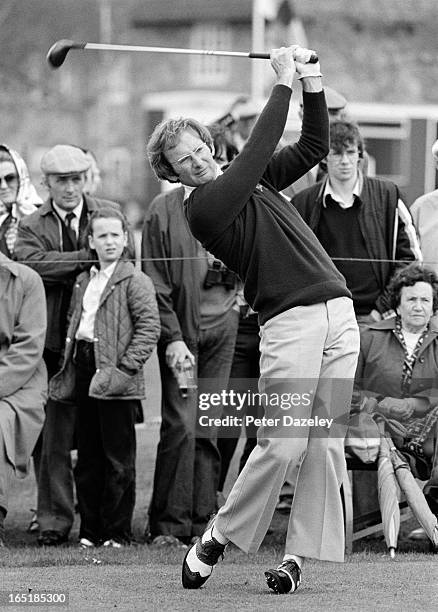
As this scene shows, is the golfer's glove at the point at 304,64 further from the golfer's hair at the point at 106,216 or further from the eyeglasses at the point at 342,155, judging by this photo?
the golfer's hair at the point at 106,216

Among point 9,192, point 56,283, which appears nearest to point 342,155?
point 56,283

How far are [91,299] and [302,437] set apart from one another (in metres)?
2.23

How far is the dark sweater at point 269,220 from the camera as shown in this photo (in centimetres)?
619

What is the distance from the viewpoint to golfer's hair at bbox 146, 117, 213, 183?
6.40 m

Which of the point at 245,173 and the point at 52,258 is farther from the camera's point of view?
the point at 52,258

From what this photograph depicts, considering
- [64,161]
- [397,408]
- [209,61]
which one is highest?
[209,61]

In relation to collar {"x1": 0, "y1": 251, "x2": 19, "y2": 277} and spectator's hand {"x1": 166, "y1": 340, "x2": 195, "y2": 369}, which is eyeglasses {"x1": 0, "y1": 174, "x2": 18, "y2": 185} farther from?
spectator's hand {"x1": 166, "y1": 340, "x2": 195, "y2": 369}

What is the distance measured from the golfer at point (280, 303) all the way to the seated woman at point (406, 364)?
5.17 feet

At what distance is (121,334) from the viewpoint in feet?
26.7

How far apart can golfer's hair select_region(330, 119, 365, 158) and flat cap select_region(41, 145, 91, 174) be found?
1554 mm

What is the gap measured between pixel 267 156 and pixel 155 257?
238 centimetres

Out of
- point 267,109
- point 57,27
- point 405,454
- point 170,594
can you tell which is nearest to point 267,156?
point 267,109

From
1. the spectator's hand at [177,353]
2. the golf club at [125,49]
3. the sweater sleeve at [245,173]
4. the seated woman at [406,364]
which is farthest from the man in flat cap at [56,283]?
the sweater sleeve at [245,173]

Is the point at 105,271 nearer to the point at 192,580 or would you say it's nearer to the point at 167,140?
the point at 167,140
